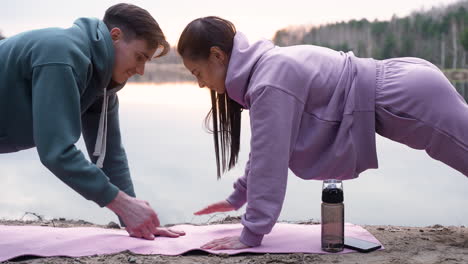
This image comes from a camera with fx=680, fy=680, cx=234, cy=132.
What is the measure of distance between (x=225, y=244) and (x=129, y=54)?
0.79 metres

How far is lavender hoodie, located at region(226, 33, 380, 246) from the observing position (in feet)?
7.59

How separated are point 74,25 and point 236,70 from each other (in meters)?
0.64

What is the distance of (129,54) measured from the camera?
2561mm

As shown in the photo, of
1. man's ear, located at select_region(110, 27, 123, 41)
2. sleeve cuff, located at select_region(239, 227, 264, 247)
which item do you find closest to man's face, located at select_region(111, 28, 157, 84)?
man's ear, located at select_region(110, 27, 123, 41)

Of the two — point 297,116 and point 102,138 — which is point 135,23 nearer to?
point 102,138

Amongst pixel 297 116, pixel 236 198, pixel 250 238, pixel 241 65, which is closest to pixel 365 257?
pixel 250 238

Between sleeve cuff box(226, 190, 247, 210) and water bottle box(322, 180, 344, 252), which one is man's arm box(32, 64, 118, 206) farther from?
water bottle box(322, 180, 344, 252)

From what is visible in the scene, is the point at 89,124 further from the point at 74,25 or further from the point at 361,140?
the point at 361,140

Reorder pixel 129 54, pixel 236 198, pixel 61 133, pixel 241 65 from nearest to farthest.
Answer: pixel 61 133 < pixel 241 65 < pixel 129 54 < pixel 236 198

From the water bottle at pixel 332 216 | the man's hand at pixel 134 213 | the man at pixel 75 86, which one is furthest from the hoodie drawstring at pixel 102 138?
the water bottle at pixel 332 216

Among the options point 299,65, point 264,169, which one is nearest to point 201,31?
point 299,65

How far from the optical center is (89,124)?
296 cm

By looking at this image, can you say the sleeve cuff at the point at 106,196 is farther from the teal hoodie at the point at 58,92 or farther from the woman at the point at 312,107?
the woman at the point at 312,107

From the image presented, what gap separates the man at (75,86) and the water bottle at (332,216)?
0.59 metres
